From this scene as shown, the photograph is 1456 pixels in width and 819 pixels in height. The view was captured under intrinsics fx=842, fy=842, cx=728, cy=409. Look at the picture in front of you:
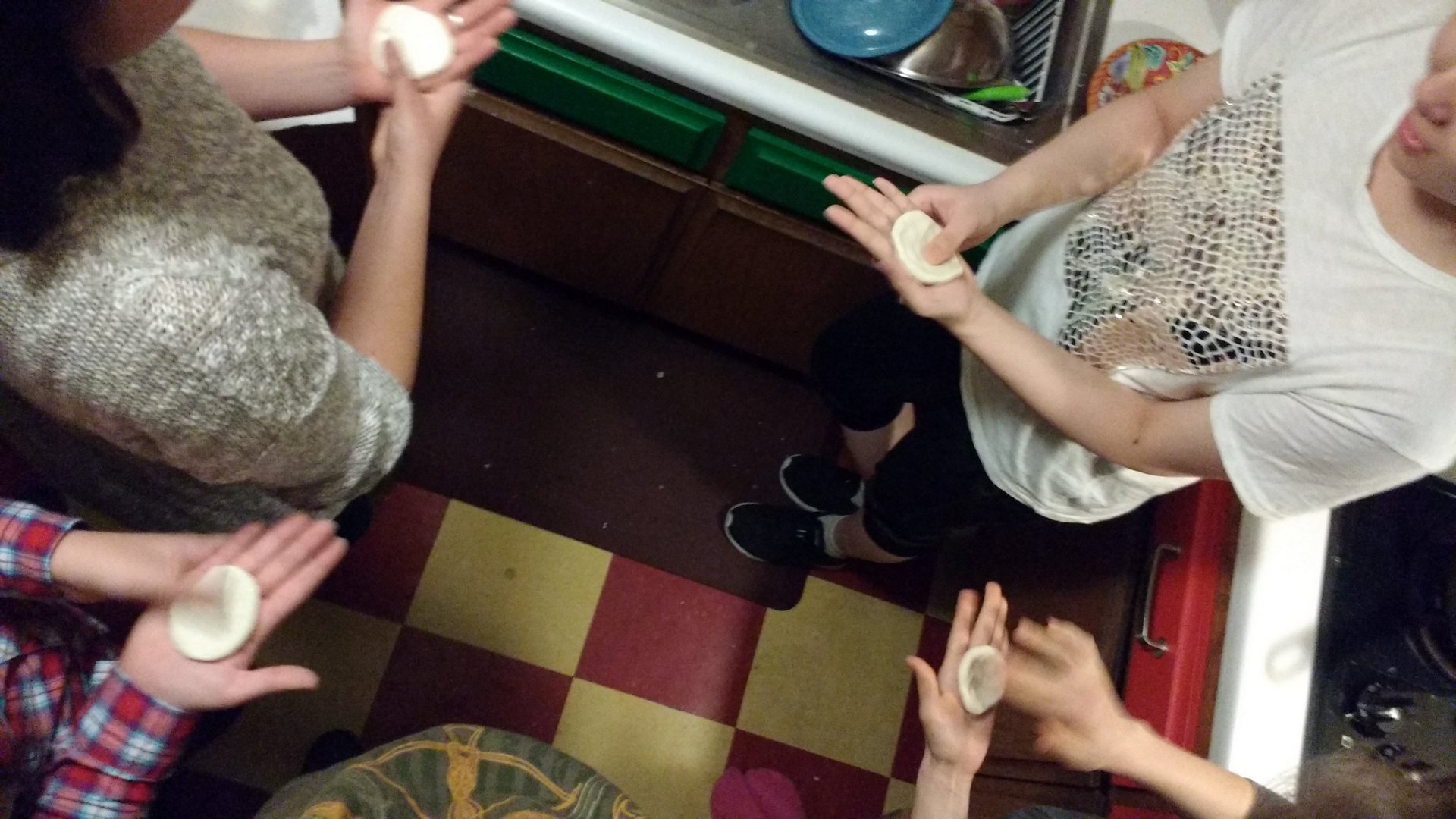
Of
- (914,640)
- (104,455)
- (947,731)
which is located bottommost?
(914,640)

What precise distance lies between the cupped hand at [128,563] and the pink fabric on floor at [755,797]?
855 mm

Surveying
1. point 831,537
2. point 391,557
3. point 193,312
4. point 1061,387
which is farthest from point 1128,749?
point 391,557

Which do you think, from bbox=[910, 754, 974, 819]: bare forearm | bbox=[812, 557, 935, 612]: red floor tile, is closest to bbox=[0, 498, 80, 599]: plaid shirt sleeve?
bbox=[910, 754, 974, 819]: bare forearm

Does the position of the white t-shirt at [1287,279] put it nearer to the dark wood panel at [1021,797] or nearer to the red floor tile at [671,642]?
the dark wood panel at [1021,797]

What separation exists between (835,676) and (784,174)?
800mm

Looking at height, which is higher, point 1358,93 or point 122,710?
point 1358,93

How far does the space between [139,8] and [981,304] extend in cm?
57

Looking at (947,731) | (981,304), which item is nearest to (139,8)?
(981,304)

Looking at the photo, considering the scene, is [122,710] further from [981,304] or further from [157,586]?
[981,304]

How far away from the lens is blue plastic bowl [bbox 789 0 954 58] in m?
0.89

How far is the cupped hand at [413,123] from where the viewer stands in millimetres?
673

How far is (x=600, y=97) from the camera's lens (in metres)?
0.90

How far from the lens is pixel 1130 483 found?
2.57 feet

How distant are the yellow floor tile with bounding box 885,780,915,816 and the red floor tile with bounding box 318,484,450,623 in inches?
30.6
